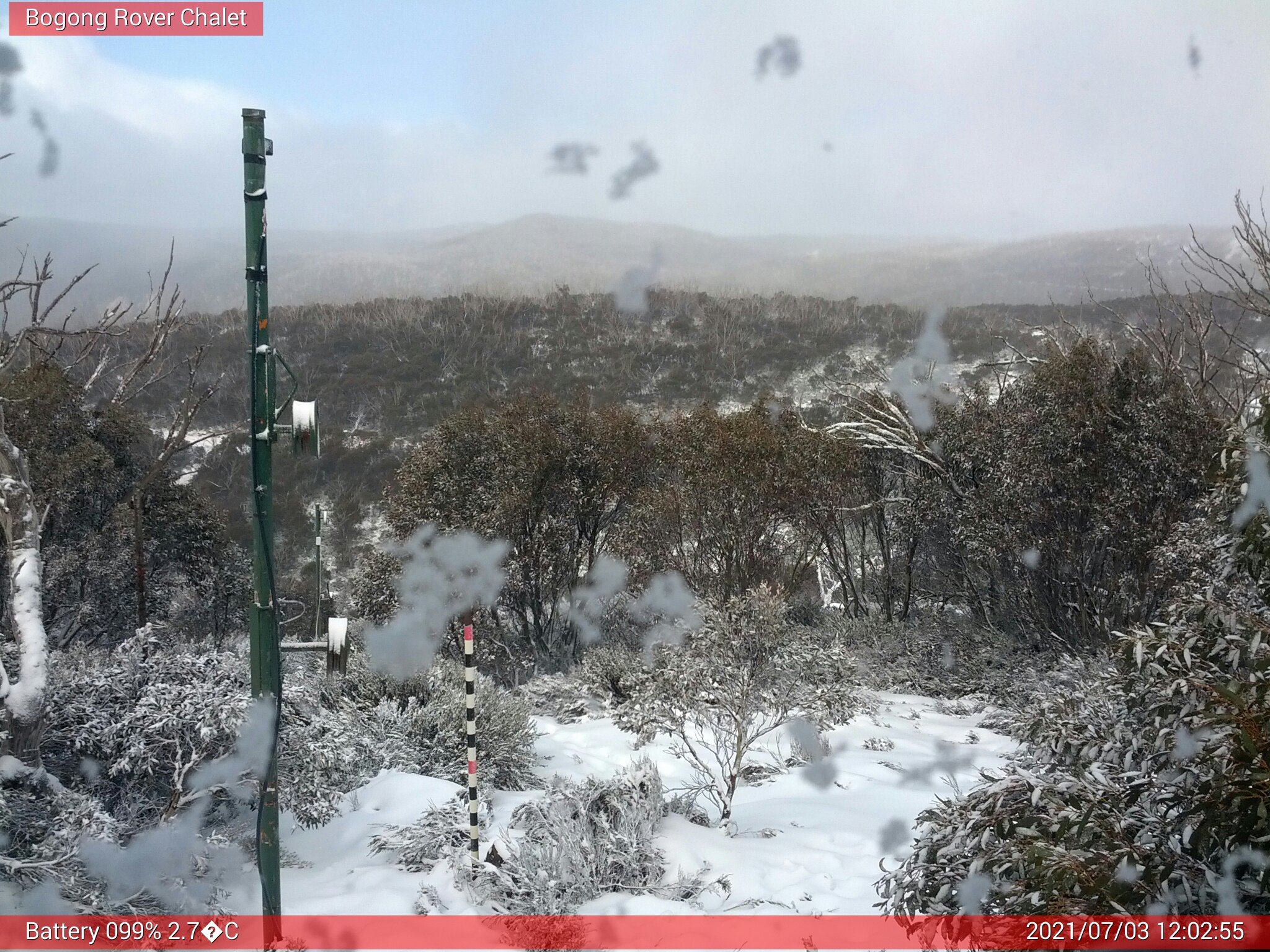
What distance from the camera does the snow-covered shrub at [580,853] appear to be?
4.27 meters

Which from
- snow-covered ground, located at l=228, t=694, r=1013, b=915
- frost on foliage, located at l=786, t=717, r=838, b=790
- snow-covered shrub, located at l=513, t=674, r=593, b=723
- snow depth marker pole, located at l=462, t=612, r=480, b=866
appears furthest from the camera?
snow-covered shrub, located at l=513, t=674, r=593, b=723

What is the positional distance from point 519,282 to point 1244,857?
52.7 meters

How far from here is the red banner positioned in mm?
3691

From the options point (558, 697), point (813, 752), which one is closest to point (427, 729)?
point (813, 752)

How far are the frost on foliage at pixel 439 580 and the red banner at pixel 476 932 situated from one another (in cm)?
891

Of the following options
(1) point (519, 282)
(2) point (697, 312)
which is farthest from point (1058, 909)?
(1) point (519, 282)

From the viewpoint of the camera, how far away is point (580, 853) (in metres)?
4.46

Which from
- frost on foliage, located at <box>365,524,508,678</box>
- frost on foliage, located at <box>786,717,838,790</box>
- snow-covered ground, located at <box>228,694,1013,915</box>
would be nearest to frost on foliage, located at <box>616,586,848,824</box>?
frost on foliage, located at <box>786,717,838,790</box>

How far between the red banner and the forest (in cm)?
18

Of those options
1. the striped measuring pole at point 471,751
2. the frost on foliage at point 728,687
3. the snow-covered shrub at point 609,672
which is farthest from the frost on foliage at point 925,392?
the striped measuring pole at point 471,751

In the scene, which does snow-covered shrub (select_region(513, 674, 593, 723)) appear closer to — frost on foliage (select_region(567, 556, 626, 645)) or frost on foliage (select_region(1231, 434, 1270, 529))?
frost on foliage (select_region(567, 556, 626, 645))

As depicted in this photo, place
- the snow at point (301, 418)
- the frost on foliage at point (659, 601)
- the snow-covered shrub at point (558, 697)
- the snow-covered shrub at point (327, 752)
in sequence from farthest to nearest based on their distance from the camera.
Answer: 1. the frost on foliage at point (659, 601)
2. the snow-covered shrub at point (558, 697)
3. the snow-covered shrub at point (327, 752)
4. the snow at point (301, 418)

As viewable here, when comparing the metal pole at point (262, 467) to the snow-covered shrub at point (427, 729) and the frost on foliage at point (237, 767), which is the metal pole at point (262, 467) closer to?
the frost on foliage at point (237, 767)

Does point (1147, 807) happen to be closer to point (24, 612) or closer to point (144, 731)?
point (144, 731)
